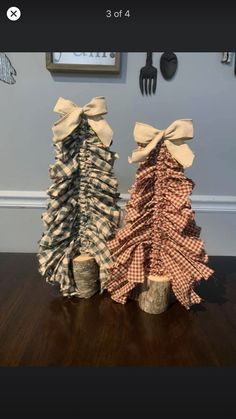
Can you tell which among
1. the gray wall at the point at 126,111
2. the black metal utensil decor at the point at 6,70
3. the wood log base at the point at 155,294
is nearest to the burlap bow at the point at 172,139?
the wood log base at the point at 155,294

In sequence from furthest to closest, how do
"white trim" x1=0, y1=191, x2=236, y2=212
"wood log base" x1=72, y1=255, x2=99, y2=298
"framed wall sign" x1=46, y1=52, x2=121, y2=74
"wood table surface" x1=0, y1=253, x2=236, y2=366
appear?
1. "white trim" x1=0, y1=191, x2=236, y2=212
2. "framed wall sign" x1=46, y1=52, x2=121, y2=74
3. "wood log base" x1=72, y1=255, x2=99, y2=298
4. "wood table surface" x1=0, y1=253, x2=236, y2=366

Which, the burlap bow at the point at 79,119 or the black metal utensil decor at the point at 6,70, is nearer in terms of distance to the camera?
the burlap bow at the point at 79,119

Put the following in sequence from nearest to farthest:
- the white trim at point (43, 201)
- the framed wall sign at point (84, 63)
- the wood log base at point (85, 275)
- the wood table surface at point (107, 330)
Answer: the wood table surface at point (107, 330), the wood log base at point (85, 275), the framed wall sign at point (84, 63), the white trim at point (43, 201)

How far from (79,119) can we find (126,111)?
328 millimetres

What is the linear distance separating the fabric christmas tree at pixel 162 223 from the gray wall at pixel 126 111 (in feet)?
1.07

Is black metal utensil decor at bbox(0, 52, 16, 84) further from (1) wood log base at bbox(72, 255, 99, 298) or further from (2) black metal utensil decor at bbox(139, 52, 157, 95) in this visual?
(1) wood log base at bbox(72, 255, 99, 298)

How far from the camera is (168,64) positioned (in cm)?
79

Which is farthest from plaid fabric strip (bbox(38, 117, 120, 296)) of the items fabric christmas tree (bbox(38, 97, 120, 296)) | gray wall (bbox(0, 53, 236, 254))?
gray wall (bbox(0, 53, 236, 254))

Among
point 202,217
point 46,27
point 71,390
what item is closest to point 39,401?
point 71,390

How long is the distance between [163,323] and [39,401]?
0.25 meters

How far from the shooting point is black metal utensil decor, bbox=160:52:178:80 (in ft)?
2.57

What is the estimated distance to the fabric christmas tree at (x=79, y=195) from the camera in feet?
1.81

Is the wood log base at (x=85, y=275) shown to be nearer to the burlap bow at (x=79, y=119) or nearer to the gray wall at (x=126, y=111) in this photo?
the burlap bow at (x=79, y=119)

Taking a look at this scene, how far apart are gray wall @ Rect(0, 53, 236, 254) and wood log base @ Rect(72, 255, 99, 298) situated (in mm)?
333
